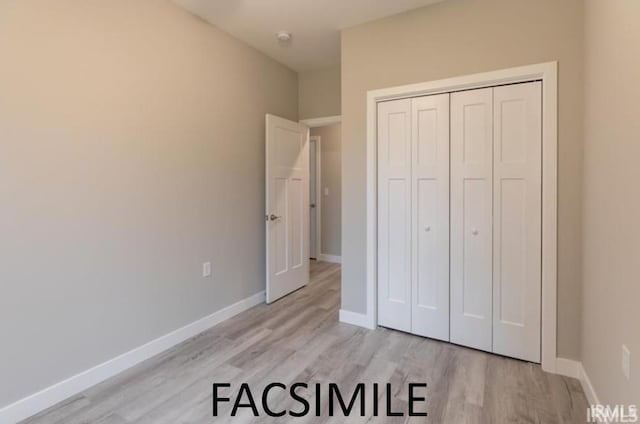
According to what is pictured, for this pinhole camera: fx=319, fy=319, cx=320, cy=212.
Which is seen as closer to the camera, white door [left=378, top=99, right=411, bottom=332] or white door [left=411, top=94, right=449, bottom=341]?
white door [left=411, top=94, right=449, bottom=341]

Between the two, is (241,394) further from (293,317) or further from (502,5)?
(502,5)

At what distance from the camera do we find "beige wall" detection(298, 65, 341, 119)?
3.63 meters

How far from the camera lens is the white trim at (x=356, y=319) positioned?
2.74 meters

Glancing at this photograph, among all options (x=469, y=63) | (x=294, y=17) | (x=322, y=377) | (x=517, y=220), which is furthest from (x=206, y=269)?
(x=469, y=63)

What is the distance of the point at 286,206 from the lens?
3.52 m

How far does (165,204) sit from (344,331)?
1753 mm

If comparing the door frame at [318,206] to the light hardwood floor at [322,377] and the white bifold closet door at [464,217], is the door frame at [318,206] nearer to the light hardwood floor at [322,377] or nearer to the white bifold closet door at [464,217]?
the light hardwood floor at [322,377]

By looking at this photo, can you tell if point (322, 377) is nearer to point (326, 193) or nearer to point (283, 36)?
point (283, 36)

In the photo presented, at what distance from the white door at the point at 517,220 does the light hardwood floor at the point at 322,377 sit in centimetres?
23

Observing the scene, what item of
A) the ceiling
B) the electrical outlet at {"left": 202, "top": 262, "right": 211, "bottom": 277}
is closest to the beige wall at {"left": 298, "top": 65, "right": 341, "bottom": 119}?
the ceiling

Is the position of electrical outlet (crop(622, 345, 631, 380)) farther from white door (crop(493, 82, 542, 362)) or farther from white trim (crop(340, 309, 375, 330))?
white trim (crop(340, 309, 375, 330))

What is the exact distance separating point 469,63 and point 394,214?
4.01 feet

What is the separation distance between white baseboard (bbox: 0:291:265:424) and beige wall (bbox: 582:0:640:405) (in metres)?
2.65

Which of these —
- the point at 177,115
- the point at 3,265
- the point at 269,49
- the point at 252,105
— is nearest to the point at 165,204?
the point at 177,115
